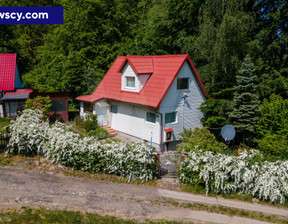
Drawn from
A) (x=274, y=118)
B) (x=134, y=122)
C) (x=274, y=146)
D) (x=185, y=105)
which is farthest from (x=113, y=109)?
(x=274, y=146)

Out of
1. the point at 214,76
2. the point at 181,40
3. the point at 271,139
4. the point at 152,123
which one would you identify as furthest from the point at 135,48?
the point at 271,139

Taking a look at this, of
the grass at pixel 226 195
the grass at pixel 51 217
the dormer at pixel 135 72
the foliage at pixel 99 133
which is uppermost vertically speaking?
the dormer at pixel 135 72

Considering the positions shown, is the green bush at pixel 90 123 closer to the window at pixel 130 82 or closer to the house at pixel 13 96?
the house at pixel 13 96

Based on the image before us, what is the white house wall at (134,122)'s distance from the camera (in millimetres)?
18270

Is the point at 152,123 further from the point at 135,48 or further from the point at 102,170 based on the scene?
the point at 135,48

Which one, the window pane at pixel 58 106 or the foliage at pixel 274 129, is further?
the window pane at pixel 58 106

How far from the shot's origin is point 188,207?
1096cm

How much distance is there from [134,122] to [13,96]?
11.9m

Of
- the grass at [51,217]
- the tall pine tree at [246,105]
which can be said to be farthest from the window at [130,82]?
the grass at [51,217]

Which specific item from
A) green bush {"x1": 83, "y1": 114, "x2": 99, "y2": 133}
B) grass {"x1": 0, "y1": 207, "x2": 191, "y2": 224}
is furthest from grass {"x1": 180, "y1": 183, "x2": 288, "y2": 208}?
green bush {"x1": 83, "y1": 114, "x2": 99, "y2": 133}

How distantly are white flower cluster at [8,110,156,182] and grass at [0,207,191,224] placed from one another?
3789 mm

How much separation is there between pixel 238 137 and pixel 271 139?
3221mm

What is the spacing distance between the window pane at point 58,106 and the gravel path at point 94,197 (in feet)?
35.5

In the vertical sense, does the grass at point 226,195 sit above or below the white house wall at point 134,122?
below
